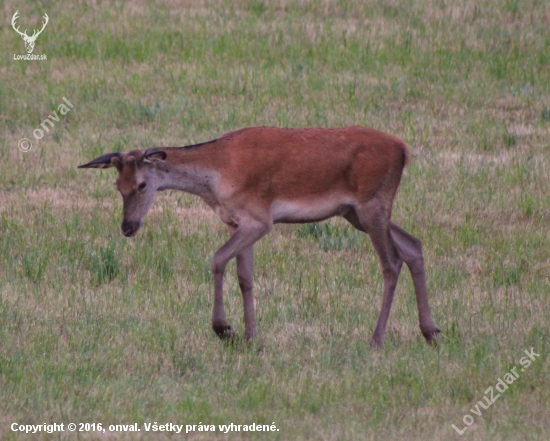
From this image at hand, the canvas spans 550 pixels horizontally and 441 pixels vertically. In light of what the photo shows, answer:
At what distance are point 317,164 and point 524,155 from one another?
251 inches

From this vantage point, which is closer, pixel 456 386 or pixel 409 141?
pixel 456 386

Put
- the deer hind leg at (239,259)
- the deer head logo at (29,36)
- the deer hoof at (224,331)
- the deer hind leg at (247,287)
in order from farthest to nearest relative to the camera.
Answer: the deer head logo at (29,36)
the deer hind leg at (247,287)
the deer hoof at (224,331)
the deer hind leg at (239,259)

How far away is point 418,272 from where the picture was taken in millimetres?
8484

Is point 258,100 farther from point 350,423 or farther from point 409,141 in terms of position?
point 350,423

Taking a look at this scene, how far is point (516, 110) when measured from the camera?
15969mm

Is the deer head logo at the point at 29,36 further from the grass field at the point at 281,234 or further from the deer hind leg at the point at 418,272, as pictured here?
the deer hind leg at the point at 418,272

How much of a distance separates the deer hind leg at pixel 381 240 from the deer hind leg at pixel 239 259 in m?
0.77

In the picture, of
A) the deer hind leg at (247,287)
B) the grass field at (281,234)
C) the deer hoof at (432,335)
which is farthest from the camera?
the deer hind leg at (247,287)

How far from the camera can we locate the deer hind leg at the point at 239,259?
793 cm

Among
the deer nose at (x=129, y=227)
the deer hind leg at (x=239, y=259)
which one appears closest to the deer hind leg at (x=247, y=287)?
the deer hind leg at (x=239, y=259)

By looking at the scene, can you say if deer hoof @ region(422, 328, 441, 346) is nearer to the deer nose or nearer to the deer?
the deer

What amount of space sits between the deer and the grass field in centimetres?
55

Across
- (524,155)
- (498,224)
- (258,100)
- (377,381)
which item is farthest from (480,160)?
(377,381)

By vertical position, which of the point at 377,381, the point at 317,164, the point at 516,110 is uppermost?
the point at 317,164
